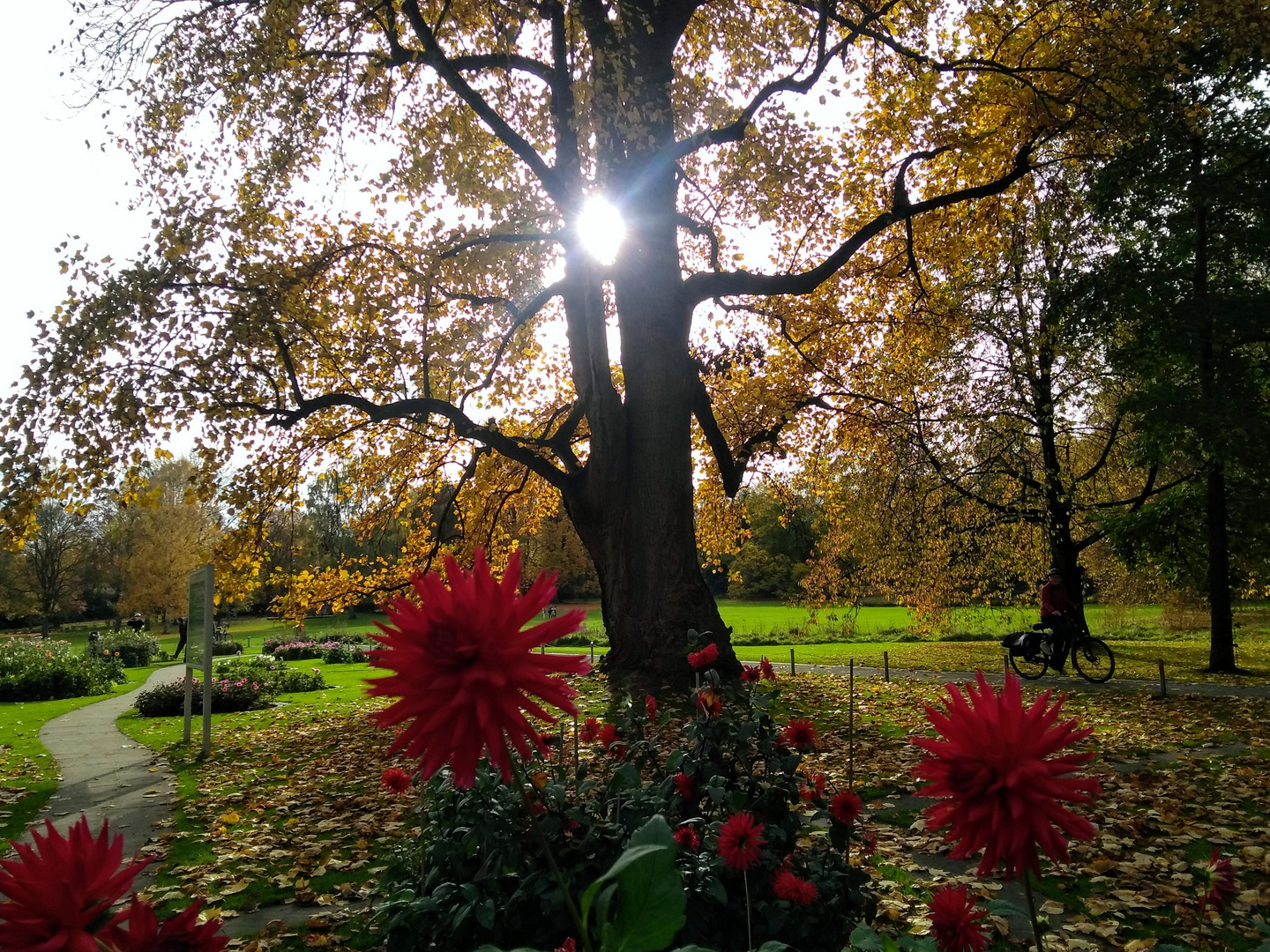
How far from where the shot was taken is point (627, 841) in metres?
2.60

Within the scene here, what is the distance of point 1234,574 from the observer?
18.0 meters

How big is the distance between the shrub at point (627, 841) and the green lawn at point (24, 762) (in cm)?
541

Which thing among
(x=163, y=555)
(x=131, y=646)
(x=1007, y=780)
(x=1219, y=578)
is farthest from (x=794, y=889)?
(x=163, y=555)

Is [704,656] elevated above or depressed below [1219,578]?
above

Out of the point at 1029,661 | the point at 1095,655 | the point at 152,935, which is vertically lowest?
the point at 1029,661

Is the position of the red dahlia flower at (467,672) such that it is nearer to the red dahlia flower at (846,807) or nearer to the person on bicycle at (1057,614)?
the red dahlia flower at (846,807)

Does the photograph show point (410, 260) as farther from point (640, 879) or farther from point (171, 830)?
point (640, 879)

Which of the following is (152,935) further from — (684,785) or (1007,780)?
(684,785)

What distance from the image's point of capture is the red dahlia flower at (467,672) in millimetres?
1159

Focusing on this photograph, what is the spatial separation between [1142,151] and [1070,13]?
2.63 meters

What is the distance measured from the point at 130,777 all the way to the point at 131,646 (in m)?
20.5

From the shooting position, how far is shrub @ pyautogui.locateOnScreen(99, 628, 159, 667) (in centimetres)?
2503

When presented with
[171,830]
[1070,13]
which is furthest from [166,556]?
[1070,13]

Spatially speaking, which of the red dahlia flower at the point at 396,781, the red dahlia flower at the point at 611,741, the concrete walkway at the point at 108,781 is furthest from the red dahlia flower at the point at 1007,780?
the concrete walkway at the point at 108,781
